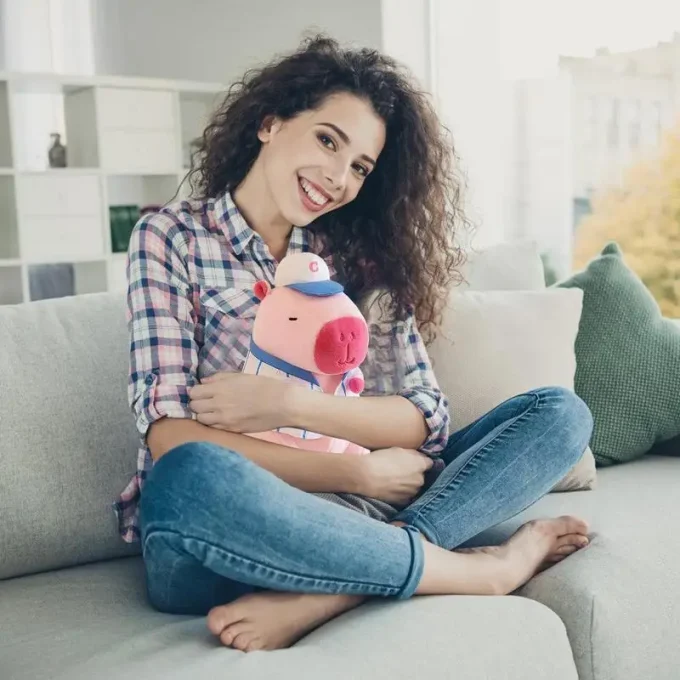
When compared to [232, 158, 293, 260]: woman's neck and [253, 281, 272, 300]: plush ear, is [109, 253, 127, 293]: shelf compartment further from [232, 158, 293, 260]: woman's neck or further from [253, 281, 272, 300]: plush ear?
[253, 281, 272, 300]: plush ear

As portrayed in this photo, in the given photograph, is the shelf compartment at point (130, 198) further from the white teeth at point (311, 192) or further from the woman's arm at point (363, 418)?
the woman's arm at point (363, 418)

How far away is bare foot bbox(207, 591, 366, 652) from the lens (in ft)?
3.92

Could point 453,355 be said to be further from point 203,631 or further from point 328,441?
point 203,631

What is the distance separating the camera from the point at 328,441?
144 cm

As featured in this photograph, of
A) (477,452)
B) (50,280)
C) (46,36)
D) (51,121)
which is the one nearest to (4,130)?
(50,280)

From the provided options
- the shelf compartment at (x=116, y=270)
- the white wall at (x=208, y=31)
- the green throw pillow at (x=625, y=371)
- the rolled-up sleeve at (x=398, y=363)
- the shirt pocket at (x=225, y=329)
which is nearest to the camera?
the shirt pocket at (x=225, y=329)

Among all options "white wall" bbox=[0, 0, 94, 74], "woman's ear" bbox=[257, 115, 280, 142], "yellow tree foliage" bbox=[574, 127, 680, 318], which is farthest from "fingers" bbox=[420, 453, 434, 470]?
"white wall" bbox=[0, 0, 94, 74]

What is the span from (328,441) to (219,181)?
1.70 ft

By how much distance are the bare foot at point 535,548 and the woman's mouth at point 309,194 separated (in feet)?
1.83

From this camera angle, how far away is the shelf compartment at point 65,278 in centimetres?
392

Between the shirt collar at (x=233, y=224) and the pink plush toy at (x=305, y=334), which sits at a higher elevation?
the shirt collar at (x=233, y=224)

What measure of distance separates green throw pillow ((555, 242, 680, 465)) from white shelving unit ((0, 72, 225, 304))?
88.1 inches

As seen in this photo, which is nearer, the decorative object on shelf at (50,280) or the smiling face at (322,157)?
the smiling face at (322,157)

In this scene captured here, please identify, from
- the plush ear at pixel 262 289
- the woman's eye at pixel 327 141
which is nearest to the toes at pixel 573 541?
the plush ear at pixel 262 289
